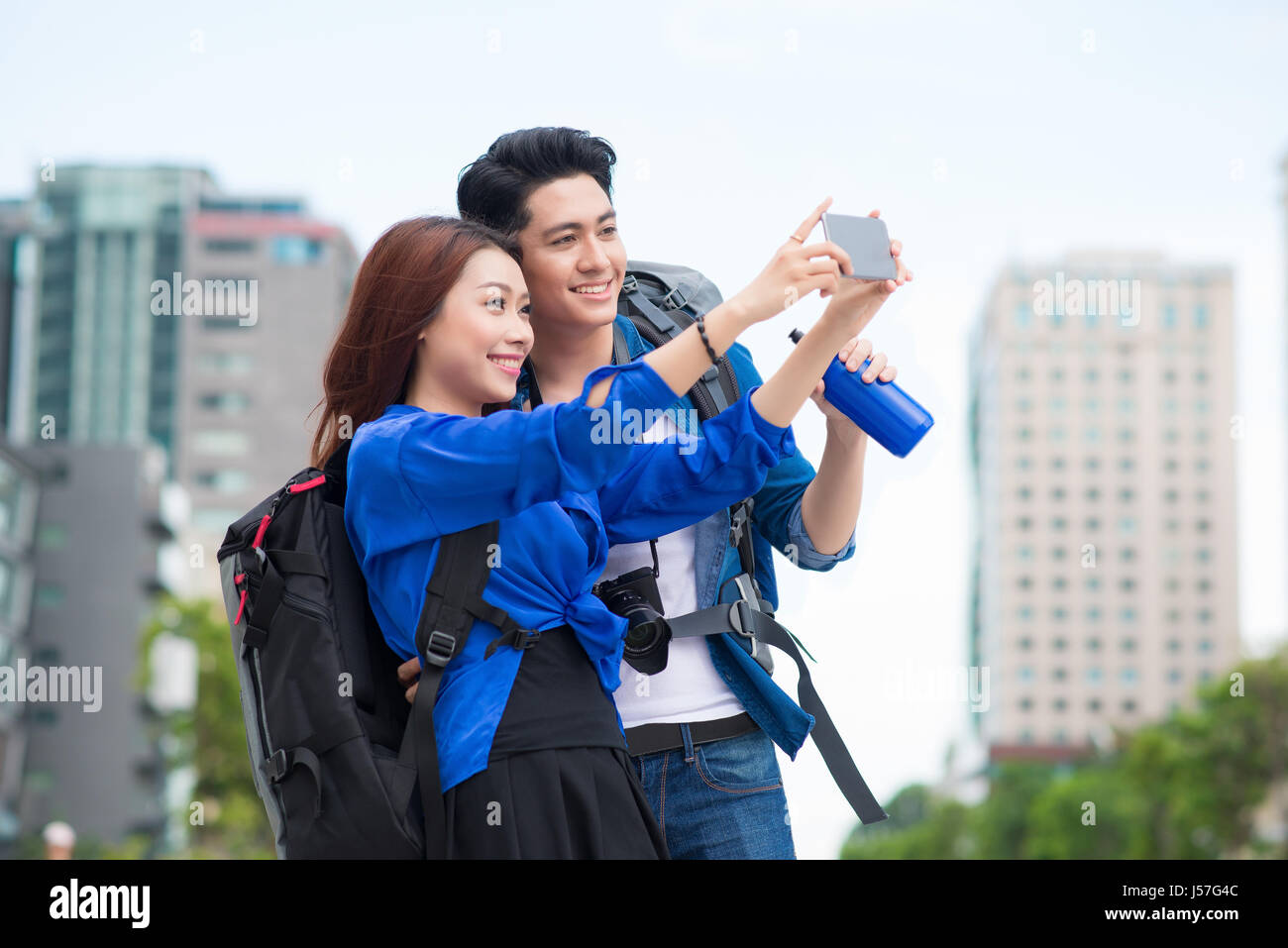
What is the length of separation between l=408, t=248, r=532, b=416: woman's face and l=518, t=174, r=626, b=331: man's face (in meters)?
0.27

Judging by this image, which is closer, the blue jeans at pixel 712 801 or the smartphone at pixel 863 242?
the smartphone at pixel 863 242

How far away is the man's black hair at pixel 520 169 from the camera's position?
332 cm

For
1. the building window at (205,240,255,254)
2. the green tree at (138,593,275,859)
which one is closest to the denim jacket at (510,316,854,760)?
the green tree at (138,593,275,859)

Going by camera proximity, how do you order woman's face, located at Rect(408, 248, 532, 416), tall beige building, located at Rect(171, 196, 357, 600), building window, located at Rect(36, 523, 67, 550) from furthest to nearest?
tall beige building, located at Rect(171, 196, 357, 600) < building window, located at Rect(36, 523, 67, 550) < woman's face, located at Rect(408, 248, 532, 416)

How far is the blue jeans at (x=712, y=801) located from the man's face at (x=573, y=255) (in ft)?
3.24

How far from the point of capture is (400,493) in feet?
8.48

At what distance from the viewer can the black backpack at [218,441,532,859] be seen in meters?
2.46

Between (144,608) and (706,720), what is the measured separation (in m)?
56.2

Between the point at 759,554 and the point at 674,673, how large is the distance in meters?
0.41
